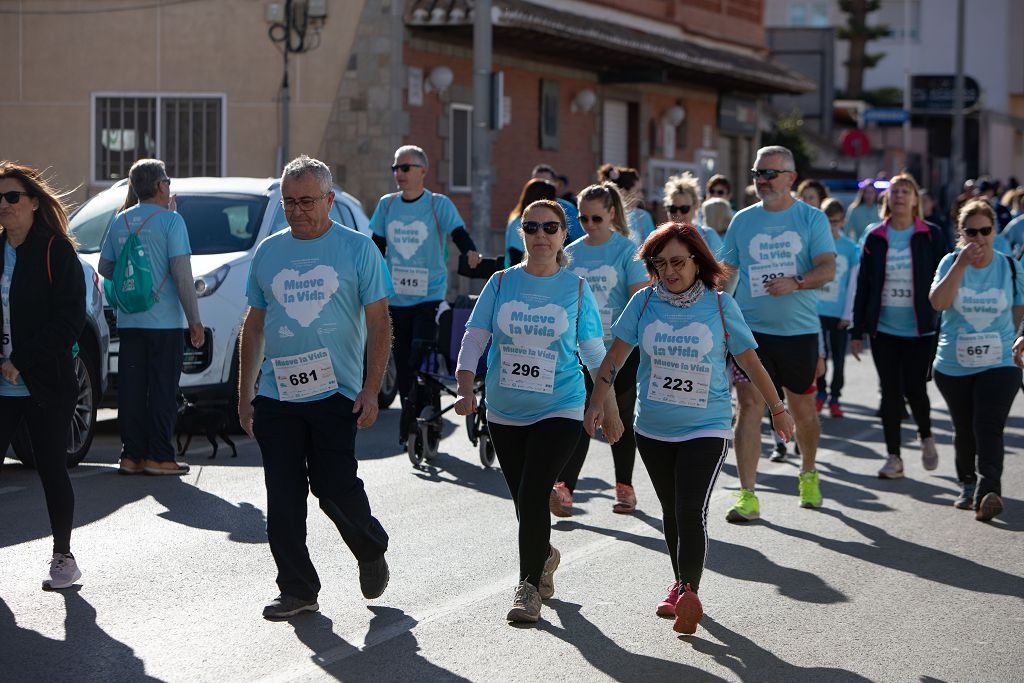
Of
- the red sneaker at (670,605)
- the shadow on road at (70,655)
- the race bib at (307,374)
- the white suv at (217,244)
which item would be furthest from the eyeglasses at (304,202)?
the white suv at (217,244)

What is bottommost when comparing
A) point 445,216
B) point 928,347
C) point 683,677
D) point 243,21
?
point 683,677

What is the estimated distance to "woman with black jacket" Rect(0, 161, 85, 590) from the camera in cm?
690

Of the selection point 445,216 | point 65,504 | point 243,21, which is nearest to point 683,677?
point 65,504

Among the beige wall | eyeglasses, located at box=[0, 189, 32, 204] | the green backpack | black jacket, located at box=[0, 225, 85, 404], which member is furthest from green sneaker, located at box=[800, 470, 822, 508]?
the beige wall

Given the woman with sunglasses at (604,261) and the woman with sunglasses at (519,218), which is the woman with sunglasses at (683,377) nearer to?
the woman with sunglasses at (604,261)

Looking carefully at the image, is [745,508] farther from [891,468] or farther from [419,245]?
[419,245]

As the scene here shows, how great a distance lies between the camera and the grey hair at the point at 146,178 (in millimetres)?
9898

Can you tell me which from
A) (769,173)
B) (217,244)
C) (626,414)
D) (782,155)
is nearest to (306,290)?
(626,414)

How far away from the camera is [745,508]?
29.1 ft

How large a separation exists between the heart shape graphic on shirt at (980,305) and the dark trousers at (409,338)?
3464mm

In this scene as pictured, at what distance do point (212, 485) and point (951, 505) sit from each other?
4403mm

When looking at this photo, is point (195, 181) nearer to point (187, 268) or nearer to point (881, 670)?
point (187, 268)

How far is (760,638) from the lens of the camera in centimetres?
633

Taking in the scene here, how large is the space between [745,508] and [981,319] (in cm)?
174
